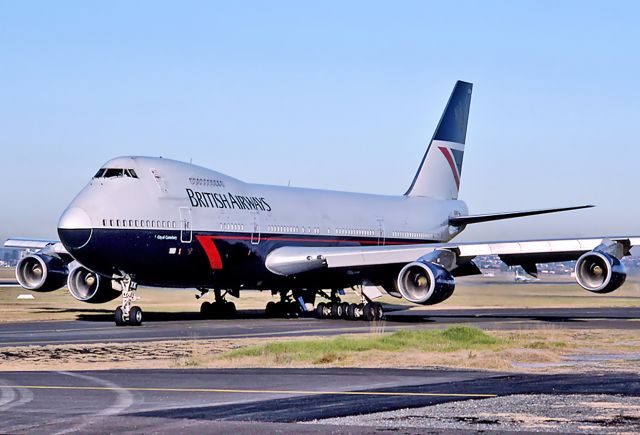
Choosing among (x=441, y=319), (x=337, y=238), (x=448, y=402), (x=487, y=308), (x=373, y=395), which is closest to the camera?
(x=448, y=402)

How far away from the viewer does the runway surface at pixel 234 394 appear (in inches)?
514

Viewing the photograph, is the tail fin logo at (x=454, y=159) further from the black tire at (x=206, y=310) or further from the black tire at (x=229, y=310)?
the black tire at (x=206, y=310)

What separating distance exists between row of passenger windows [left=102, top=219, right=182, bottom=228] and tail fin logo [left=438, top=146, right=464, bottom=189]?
71.2 feet

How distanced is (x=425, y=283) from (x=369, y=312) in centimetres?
419

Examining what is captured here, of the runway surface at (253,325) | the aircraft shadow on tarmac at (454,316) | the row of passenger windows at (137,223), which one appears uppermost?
the row of passenger windows at (137,223)

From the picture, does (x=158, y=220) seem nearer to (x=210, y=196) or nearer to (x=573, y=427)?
(x=210, y=196)

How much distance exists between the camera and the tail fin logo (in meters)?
55.7

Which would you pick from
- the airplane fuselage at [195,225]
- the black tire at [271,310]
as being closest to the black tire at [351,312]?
the airplane fuselage at [195,225]

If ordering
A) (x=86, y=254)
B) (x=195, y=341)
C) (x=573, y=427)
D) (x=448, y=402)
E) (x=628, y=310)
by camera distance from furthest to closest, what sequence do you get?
(x=628, y=310)
(x=86, y=254)
(x=195, y=341)
(x=448, y=402)
(x=573, y=427)

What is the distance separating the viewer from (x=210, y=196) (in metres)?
39.4

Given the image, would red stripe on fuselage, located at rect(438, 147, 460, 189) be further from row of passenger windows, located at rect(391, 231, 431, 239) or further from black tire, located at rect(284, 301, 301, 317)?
black tire, located at rect(284, 301, 301, 317)

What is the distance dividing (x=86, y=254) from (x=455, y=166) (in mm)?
25939

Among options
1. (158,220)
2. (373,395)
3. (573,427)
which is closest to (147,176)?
(158,220)

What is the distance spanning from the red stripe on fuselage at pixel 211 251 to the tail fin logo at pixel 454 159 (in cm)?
1967
